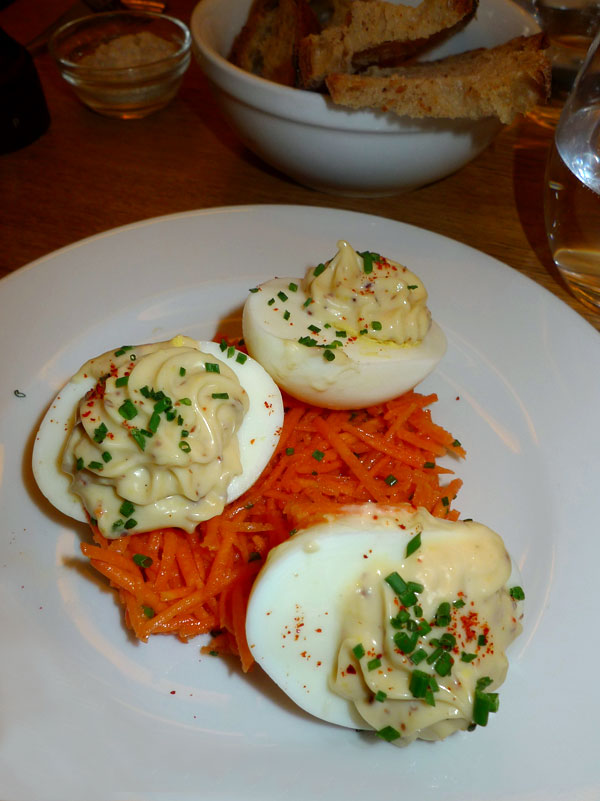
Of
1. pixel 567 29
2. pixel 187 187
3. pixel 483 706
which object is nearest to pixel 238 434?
pixel 483 706

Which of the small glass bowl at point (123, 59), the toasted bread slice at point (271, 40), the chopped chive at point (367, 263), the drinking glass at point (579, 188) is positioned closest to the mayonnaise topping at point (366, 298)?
the chopped chive at point (367, 263)

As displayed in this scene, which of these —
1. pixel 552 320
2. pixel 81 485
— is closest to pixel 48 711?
pixel 81 485

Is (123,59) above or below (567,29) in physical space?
below

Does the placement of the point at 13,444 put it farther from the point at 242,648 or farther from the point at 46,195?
the point at 46,195

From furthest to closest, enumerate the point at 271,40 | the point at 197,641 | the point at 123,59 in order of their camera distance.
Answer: the point at 123,59 < the point at 271,40 < the point at 197,641

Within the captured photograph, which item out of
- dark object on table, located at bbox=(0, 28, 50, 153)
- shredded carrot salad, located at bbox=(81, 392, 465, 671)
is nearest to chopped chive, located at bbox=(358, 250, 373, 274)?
shredded carrot salad, located at bbox=(81, 392, 465, 671)

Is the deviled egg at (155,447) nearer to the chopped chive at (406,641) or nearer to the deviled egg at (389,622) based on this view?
the deviled egg at (389,622)

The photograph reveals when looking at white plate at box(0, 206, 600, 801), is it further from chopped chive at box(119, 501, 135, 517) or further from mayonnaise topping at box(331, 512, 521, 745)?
chopped chive at box(119, 501, 135, 517)

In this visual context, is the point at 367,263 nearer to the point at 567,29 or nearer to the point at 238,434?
the point at 238,434
